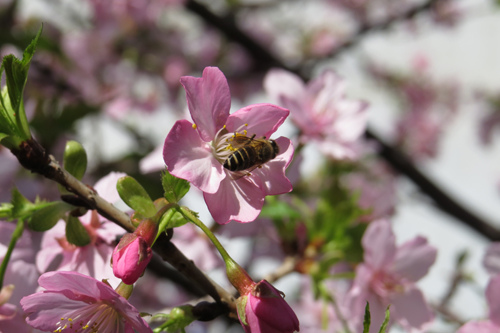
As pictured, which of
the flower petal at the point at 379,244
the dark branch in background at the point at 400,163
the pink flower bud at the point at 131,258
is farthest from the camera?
the dark branch in background at the point at 400,163

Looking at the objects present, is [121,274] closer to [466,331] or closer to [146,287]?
[466,331]

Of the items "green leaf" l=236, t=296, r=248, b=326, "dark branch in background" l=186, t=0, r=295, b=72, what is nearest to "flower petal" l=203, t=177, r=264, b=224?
"green leaf" l=236, t=296, r=248, b=326

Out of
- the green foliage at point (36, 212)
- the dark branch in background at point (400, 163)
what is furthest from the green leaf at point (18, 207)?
the dark branch in background at point (400, 163)

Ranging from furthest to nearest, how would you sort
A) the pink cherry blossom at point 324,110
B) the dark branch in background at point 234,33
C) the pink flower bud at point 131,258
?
1. the dark branch in background at point 234,33
2. the pink cherry blossom at point 324,110
3. the pink flower bud at point 131,258

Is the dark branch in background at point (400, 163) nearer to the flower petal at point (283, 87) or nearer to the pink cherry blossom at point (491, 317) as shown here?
the flower petal at point (283, 87)

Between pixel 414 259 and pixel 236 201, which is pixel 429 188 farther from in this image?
pixel 236 201

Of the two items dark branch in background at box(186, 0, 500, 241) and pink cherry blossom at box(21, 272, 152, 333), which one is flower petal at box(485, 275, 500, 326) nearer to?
pink cherry blossom at box(21, 272, 152, 333)

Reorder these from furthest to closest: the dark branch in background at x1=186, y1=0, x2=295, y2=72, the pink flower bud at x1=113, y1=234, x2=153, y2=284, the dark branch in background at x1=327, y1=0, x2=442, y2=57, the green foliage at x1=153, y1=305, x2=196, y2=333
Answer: the dark branch in background at x1=327, y1=0, x2=442, y2=57 < the dark branch in background at x1=186, y1=0, x2=295, y2=72 < the green foliage at x1=153, y1=305, x2=196, y2=333 < the pink flower bud at x1=113, y1=234, x2=153, y2=284
